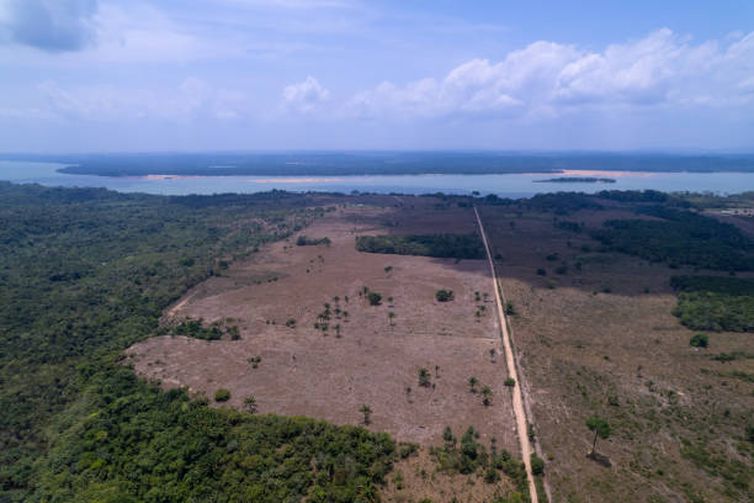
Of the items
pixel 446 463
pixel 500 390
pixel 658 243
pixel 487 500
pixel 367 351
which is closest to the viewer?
pixel 487 500

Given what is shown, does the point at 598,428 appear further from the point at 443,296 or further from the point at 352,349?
the point at 443,296

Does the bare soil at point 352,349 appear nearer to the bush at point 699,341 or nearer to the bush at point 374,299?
the bush at point 374,299

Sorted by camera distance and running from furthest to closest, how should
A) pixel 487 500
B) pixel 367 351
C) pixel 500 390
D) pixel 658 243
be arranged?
pixel 658 243 → pixel 367 351 → pixel 500 390 → pixel 487 500

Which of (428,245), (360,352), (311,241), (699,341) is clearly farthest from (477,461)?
(311,241)

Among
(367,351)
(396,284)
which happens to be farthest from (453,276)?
(367,351)

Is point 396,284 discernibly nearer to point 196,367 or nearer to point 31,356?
point 196,367

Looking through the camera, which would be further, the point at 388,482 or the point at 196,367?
the point at 196,367

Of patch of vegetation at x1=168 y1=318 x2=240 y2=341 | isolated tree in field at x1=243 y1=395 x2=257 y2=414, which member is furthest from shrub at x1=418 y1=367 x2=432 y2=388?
patch of vegetation at x1=168 y1=318 x2=240 y2=341

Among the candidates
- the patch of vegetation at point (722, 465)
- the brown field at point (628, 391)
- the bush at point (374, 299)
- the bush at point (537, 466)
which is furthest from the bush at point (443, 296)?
the patch of vegetation at point (722, 465)
